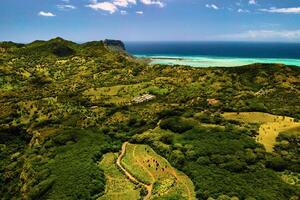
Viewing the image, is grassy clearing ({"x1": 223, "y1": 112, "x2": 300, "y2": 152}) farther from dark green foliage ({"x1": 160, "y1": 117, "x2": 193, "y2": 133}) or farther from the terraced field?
the terraced field

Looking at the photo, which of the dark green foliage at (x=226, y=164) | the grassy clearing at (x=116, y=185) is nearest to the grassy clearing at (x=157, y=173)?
the dark green foliage at (x=226, y=164)

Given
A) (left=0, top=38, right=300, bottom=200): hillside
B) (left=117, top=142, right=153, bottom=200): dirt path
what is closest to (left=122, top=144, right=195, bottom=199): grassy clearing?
(left=117, top=142, right=153, bottom=200): dirt path

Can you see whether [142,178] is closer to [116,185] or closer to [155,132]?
[116,185]

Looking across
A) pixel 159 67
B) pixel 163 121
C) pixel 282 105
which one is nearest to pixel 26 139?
pixel 163 121

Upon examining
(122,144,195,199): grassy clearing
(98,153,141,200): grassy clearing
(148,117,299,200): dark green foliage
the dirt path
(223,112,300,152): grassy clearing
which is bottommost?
(98,153,141,200): grassy clearing

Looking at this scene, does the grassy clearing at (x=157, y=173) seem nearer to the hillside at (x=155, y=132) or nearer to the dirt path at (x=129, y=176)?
the dirt path at (x=129, y=176)

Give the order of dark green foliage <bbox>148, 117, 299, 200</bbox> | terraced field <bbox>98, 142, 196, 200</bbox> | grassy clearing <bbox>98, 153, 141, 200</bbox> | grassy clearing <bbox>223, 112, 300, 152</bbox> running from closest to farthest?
dark green foliage <bbox>148, 117, 299, 200</bbox>
terraced field <bbox>98, 142, 196, 200</bbox>
grassy clearing <bbox>98, 153, 141, 200</bbox>
grassy clearing <bbox>223, 112, 300, 152</bbox>
